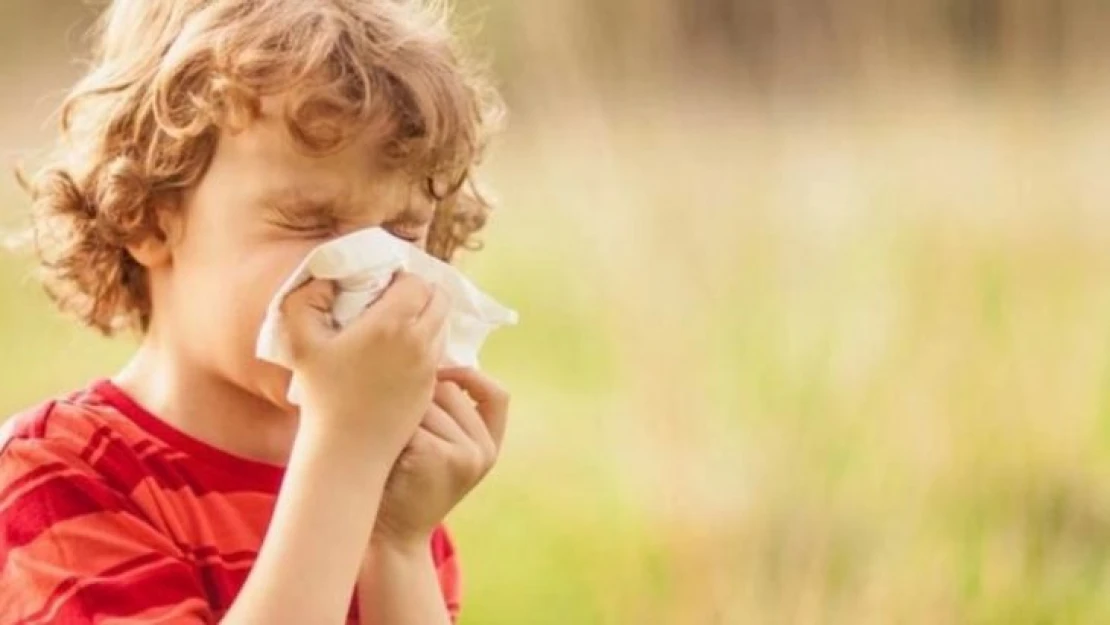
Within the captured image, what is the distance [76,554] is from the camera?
126 cm

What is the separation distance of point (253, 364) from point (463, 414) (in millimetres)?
143

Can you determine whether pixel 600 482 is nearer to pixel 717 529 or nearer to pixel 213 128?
pixel 717 529

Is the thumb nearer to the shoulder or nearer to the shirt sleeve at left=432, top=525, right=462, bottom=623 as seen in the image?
the shoulder

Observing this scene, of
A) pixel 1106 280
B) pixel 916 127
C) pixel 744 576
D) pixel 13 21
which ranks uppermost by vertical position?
pixel 13 21

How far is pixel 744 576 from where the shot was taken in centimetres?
217

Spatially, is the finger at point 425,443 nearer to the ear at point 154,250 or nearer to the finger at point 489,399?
the finger at point 489,399

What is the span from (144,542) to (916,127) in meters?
1.14

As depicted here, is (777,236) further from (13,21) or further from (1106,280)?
(13,21)

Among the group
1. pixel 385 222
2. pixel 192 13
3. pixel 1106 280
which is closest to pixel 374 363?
pixel 385 222

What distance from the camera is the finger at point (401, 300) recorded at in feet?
4.20

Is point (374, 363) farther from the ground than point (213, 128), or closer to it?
closer to it

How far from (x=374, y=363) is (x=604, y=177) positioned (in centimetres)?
96

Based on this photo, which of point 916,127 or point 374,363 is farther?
point 916,127

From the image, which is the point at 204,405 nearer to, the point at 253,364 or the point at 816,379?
the point at 253,364
